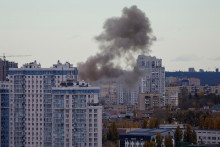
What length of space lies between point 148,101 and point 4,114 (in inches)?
1492

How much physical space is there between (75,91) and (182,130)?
15.2 metres

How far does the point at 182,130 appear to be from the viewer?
5344 centimetres

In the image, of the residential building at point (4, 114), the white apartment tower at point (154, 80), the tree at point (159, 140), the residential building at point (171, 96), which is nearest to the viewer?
the residential building at point (4, 114)

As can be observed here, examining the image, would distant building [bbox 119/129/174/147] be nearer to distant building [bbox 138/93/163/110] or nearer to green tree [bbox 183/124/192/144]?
green tree [bbox 183/124/192/144]

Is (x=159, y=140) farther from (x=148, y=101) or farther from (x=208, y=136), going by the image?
(x=148, y=101)

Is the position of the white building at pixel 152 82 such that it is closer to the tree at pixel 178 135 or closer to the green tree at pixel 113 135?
the tree at pixel 178 135

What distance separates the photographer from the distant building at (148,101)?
78.6 metres

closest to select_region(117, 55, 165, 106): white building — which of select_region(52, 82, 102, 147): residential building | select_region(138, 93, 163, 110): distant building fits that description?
select_region(138, 93, 163, 110): distant building

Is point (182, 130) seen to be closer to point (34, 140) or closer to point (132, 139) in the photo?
point (132, 139)

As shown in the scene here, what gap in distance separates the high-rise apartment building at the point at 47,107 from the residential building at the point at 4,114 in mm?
216

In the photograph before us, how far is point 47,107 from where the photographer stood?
4144cm

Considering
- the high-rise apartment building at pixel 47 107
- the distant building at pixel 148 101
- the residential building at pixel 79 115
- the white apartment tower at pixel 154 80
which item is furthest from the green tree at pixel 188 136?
the white apartment tower at pixel 154 80

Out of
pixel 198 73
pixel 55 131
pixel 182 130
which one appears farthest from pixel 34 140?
pixel 198 73

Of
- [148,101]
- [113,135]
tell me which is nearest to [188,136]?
[113,135]
